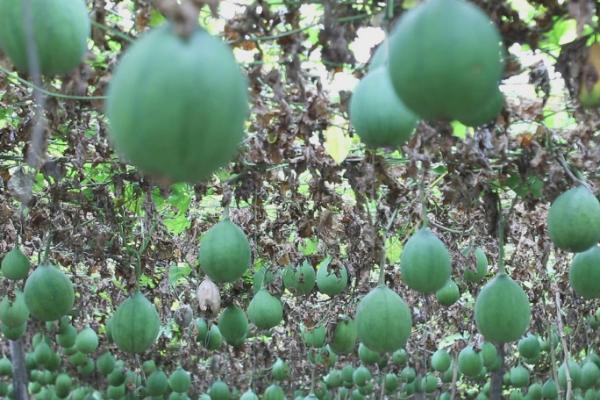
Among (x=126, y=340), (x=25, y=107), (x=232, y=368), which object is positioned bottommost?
(x=126, y=340)

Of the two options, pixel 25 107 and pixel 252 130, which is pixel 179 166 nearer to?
pixel 252 130

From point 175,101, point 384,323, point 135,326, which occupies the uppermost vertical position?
point 135,326

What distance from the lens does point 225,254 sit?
3.97 meters

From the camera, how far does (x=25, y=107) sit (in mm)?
4523

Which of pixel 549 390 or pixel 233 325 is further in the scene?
pixel 549 390

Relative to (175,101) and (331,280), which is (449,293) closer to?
(331,280)

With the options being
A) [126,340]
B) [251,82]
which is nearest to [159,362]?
[126,340]

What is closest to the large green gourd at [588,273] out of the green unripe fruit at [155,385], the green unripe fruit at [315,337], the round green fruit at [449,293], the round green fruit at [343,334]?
the round green fruit at [449,293]

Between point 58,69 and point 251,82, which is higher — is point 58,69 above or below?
below

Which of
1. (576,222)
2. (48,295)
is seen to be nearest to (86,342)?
(48,295)

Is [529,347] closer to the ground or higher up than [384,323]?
higher up

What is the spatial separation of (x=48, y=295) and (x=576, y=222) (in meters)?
2.81

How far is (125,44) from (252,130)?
111 cm

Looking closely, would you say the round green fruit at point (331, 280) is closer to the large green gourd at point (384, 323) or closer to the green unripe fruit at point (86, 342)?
the large green gourd at point (384, 323)
